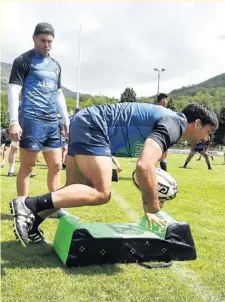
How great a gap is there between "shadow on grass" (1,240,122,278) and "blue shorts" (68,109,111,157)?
105 cm

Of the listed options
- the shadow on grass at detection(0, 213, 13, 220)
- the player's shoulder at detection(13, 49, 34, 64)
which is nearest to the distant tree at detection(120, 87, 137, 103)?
the shadow on grass at detection(0, 213, 13, 220)

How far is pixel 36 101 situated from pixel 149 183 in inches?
93.9

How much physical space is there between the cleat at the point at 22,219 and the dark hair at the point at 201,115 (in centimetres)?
170

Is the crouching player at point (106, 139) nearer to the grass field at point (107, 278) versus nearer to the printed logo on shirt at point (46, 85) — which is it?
the grass field at point (107, 278)

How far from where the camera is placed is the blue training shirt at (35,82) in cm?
530

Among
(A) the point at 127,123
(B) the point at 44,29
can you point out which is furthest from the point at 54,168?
(A) the point at 127,123

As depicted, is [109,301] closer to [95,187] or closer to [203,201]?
[95,187]

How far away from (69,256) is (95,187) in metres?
0.67

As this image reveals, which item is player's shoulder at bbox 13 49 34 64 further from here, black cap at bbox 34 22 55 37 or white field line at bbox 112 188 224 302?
white field line at bbox 112 188 224 302

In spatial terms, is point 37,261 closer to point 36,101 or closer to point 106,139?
point 106,139

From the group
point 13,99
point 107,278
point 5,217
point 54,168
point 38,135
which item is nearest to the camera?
point 107,278

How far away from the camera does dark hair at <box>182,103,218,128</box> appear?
3.99m

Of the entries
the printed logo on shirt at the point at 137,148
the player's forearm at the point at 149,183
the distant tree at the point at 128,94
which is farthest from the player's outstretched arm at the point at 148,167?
the distant tree at the point at 128,94

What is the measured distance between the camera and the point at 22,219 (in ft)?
12.5
